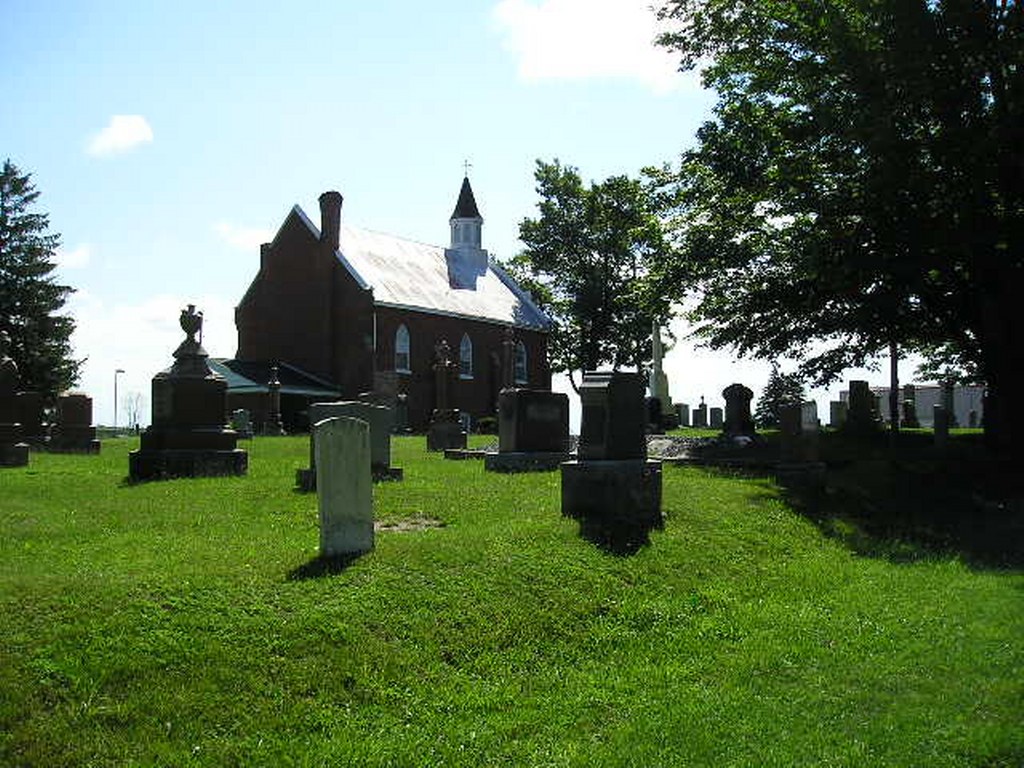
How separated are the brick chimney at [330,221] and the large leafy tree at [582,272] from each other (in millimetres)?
14635

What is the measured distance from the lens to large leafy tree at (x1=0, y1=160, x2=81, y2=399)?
151 ft

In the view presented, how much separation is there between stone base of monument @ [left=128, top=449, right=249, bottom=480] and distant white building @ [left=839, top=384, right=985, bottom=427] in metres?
31.4

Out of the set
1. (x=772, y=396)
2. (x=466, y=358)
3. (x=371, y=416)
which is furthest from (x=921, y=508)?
(x=466, y=358)

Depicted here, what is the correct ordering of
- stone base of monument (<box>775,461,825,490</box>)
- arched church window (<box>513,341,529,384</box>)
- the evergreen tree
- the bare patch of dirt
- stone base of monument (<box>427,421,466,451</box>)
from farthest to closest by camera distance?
1. arched church window (<box>513,341,529,384</box>)
2. the evergreen tree
3. stone base of monument (<box>427,421,466,451</box>)
4. stone base of monument (<box>775,461,825,490</box>)
5. the bare patch of dirt

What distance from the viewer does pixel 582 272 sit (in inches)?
2202

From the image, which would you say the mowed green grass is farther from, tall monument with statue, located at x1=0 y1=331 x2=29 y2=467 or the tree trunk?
the tree trunk

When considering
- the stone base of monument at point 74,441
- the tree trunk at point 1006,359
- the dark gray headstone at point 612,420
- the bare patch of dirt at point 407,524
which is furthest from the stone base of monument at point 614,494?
the stone base of monument at point 74,441

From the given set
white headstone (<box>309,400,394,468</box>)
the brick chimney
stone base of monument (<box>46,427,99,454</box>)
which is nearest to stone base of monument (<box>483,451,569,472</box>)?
white headstone (<box>309,400,394,468</box>)

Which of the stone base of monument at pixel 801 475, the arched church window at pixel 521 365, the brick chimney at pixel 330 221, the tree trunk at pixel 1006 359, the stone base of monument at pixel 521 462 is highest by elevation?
the brick chimney at pixel 330 221

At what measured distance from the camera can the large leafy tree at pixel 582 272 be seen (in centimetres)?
5438

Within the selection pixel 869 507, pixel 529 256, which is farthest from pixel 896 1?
pixel 529 256

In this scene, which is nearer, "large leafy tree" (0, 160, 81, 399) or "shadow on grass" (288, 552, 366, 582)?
"shadow on grass" (288, 552, 366, 582)

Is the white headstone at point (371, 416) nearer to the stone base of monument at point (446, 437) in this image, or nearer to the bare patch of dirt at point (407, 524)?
the bare patch of dirt at point (407, 524)

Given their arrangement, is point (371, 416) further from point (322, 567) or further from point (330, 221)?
point (330, 221)
